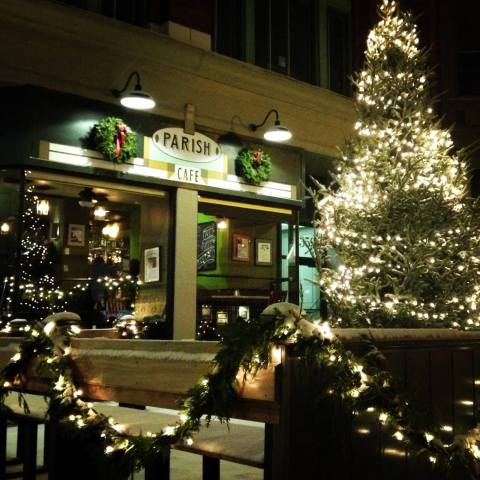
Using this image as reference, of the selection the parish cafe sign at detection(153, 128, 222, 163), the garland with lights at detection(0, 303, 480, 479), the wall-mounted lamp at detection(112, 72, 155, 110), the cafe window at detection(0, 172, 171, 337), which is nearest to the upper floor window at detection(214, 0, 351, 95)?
the parish cafe sign at detection(153, 128, 222, 163)

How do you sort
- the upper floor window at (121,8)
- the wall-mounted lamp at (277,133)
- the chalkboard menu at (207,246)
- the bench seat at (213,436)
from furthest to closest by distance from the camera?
1. the chalkboard menu at (207,246)
2. the wall-mounted lamp at (277,133)
3. the upper floor window at (121,8)
4. the bench seat at (213,436)

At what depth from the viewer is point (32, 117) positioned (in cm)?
857

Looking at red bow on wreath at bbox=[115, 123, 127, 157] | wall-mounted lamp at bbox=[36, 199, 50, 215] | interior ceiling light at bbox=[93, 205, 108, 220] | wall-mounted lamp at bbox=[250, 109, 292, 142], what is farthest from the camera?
wall-mounted lamp at bbox=[250, 109, 292, 142]

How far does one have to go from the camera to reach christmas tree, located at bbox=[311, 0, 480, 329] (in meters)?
7.39

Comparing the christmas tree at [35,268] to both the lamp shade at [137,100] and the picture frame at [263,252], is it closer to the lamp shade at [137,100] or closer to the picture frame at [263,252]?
the lamp shade at [137,100]

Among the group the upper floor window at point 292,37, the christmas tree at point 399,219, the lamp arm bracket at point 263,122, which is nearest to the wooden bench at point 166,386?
the christmas tree at point 399,219

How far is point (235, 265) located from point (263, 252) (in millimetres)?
652

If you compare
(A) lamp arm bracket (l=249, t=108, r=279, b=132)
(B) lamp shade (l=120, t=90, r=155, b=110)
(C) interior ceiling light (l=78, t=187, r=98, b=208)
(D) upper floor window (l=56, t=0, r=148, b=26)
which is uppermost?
(D) upper floor window (l=56, t=0, r=148, b=26)

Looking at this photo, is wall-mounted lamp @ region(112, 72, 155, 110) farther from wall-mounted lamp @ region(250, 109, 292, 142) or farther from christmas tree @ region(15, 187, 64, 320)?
wall-mounted lamp @ region(250, 109, 292, 142)

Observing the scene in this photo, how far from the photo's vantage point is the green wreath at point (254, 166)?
10.8 m

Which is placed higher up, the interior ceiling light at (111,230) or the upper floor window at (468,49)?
the upper floor window at (468,49)

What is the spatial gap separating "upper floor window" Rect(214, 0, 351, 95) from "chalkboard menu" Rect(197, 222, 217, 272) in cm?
293

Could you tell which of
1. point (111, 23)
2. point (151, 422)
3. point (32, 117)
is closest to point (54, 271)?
point (32, 117)

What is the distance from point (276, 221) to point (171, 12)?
12.9ft
